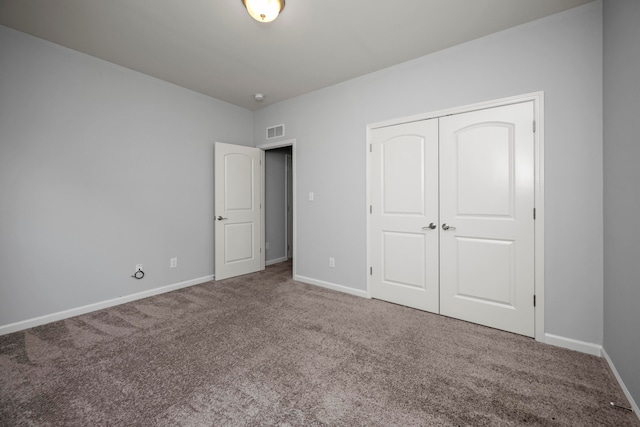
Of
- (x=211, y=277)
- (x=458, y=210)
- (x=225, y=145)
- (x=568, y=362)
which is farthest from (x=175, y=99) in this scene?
(x=568, y=362)

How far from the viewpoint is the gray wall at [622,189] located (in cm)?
156

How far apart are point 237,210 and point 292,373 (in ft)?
9.50

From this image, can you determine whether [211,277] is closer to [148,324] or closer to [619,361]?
[148,324]

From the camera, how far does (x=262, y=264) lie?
469 cm

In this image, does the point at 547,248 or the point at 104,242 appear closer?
the point at 547,248

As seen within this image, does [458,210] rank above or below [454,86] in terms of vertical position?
below

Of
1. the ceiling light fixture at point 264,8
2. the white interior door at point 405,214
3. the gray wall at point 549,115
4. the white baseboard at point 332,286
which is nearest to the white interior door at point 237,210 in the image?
the white baseboard at point 332,286

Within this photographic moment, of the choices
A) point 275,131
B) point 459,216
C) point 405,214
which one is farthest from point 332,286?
point 275,131

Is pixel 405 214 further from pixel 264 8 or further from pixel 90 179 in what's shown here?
pixel 90 179

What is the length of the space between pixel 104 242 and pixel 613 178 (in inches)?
181

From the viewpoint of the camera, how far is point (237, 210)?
14.1 feet

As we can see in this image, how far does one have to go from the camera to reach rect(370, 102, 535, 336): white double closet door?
2379 millimetres

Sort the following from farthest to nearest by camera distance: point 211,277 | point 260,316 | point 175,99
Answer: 1. point 211,277
2. point 175,99
3. point 260,316

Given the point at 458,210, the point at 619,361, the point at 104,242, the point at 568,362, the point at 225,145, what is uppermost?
the point at 225,145
